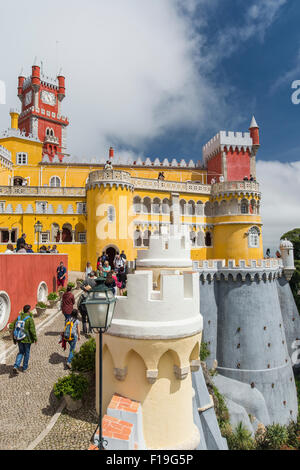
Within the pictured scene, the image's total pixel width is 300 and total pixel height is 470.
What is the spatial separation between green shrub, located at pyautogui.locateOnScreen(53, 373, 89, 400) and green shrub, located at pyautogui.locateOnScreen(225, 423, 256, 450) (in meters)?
15.6

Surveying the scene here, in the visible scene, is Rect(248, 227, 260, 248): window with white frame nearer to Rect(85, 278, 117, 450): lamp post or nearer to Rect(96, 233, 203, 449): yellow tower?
Rect(96, 233, 203, 449): yellow tower

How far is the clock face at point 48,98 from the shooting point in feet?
138

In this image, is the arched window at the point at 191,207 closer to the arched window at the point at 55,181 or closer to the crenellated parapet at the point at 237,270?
the crenellated parapet at the point at 237,270

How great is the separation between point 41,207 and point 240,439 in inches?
1016

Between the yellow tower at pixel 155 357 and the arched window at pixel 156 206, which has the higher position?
the arched window at pixel 156 206

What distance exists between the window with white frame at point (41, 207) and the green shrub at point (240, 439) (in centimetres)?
2435

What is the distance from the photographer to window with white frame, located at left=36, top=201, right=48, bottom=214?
1147 inches

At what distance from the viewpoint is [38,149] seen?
3656 cm

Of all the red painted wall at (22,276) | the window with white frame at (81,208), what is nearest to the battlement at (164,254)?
the red painted wall at (22,276)

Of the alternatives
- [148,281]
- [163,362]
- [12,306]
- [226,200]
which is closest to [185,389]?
[163,362]

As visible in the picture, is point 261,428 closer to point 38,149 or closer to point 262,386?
point 262,386

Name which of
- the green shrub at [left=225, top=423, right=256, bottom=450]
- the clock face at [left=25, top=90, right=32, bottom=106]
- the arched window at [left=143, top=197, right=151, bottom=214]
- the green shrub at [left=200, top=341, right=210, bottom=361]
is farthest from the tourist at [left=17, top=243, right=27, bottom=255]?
the clock face at [left=25, top=90, right=32, bottom=106]

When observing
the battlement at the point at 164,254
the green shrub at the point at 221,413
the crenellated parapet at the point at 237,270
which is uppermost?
the battlement at the point at 164,254

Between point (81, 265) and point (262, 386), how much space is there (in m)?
19.9
